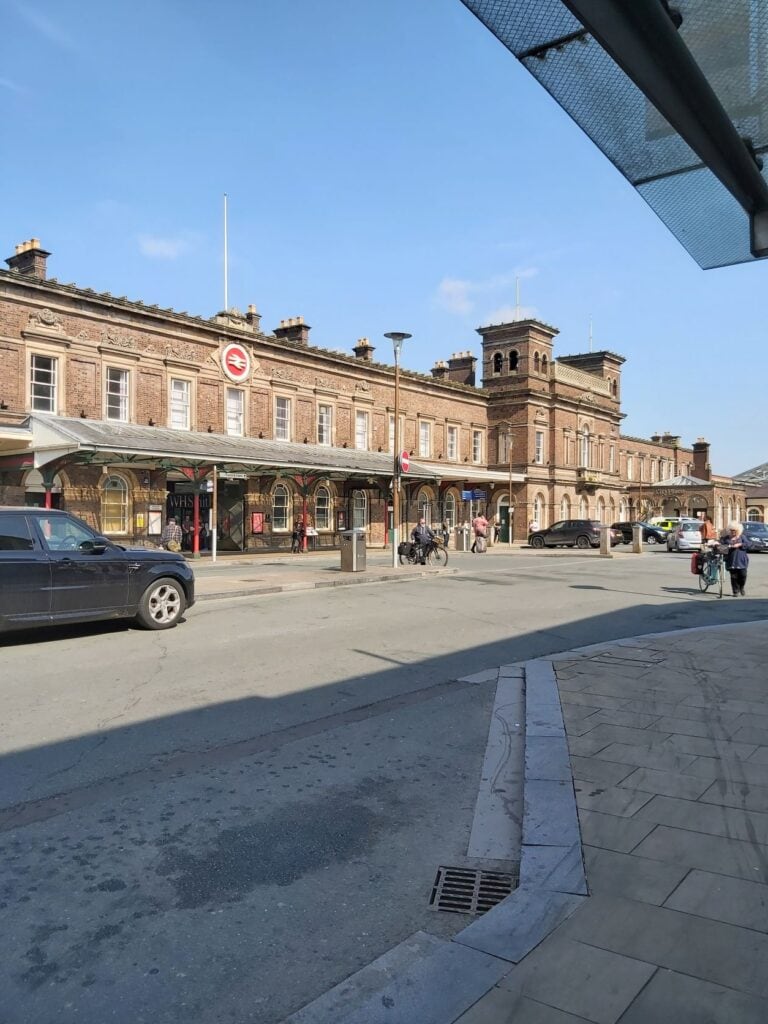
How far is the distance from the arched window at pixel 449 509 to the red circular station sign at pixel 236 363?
15495 millimetres

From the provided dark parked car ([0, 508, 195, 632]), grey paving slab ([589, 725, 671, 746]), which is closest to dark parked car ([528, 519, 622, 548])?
dark parked car ([0, 508, 195, 632])

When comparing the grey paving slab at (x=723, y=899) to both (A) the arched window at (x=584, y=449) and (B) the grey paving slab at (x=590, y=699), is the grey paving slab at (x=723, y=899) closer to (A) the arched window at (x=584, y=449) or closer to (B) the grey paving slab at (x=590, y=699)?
(B) the grey paving slab at (x=590, y=699)

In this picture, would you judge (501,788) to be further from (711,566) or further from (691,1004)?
(711,566)

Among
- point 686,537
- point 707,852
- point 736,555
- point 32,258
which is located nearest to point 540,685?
point 707,852

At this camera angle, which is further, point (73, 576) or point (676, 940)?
point (73, 576)

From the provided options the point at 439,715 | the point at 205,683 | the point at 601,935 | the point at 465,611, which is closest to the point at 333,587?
the point at 465,611

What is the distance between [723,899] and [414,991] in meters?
1.44

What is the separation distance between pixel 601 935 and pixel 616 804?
1451 millimetres

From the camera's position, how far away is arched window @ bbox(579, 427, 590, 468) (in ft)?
176

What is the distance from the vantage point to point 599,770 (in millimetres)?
4953

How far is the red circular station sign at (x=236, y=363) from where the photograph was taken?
31.2 meters

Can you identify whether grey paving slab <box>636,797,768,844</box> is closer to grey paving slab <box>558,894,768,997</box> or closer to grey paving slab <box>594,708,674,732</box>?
grey paving slab <box>558,894,768,997</box>

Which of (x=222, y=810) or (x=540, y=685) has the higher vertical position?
(x=540, y=685)

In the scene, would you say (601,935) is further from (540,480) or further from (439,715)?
(540,480)
